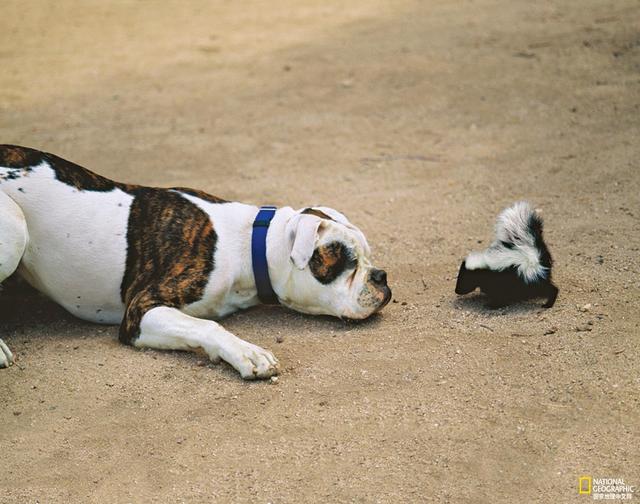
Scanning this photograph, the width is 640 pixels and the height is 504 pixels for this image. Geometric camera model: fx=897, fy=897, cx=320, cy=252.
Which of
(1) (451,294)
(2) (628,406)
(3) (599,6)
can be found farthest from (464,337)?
(3) (599,6)

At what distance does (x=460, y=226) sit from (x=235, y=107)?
3.10m

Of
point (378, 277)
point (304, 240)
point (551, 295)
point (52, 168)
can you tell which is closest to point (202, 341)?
point (304, 240)

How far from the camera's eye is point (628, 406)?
3.86m

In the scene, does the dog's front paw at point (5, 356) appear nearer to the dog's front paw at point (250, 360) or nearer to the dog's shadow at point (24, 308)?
the dog's shadow at point (24, 308)

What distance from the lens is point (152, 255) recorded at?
4797 mm

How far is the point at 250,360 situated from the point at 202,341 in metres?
0.30

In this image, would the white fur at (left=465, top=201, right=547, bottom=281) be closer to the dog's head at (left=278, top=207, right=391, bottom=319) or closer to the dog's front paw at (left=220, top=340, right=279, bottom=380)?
the dog's head at (left=278, top=207, right=391, bottom=319)

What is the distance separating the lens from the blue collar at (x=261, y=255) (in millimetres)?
4766

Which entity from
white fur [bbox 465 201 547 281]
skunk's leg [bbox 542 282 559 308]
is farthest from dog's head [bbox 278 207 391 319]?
skunk's leg [bbox 542 282 559 308]

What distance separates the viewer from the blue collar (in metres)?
4.77

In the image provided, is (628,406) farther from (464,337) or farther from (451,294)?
(451,294)

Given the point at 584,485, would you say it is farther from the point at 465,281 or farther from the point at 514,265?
the point at 465,281

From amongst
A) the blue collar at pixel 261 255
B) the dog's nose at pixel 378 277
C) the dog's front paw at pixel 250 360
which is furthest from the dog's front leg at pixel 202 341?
the dog's nose at pixel 378 277

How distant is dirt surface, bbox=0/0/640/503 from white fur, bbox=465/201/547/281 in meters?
0.24
